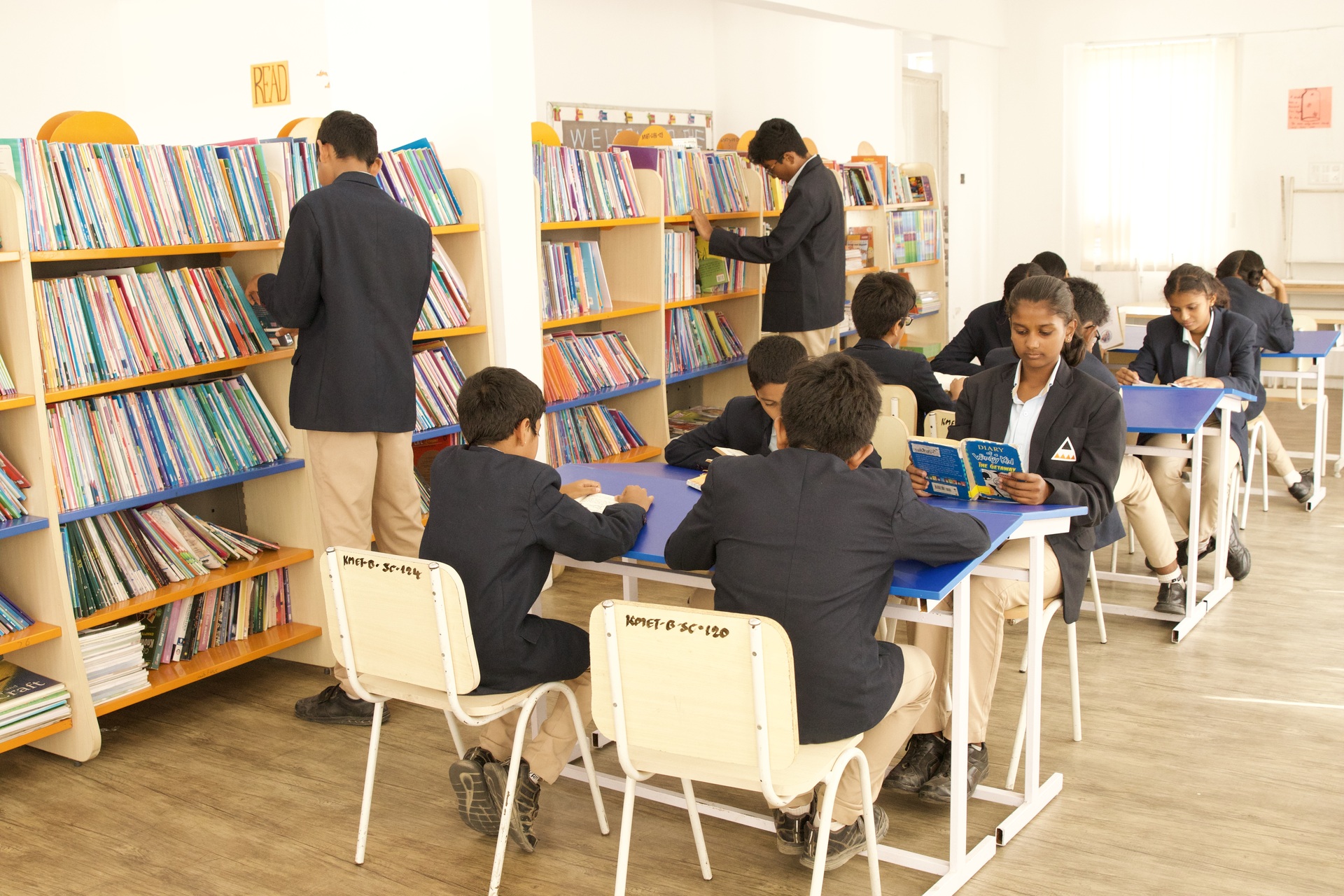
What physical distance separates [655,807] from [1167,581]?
2.24 m

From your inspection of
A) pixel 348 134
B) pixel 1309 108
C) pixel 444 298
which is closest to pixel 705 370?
pixel 444 298

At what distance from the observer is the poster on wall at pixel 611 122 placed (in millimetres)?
8266

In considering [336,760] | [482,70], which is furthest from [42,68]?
[336,760]

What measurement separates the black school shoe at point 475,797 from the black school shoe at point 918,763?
99 cm

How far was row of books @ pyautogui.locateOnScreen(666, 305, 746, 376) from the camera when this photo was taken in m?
5.54

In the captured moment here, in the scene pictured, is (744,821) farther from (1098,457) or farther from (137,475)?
(137,475)

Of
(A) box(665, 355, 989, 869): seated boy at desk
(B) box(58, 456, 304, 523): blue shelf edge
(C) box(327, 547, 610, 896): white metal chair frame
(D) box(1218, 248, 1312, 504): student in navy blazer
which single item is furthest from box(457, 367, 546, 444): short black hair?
(D) box(1218, 248, 1312, 504): student in navy blazer

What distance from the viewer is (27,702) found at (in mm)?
3193

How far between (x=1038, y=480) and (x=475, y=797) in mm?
1543

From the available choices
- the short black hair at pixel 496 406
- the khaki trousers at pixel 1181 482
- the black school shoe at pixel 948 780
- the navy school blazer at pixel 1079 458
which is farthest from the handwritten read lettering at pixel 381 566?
the khaki trousers at pixel 1181 482

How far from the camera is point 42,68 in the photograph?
7887 mm

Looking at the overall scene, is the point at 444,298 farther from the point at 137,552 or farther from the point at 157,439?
the point at 137,552

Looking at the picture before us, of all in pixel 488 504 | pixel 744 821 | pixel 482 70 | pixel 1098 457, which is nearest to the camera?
pixel 488 504

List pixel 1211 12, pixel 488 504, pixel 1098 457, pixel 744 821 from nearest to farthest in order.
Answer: pixel 488 504
pixel 744 821
pixel 1098 457
pixel 1211 12
